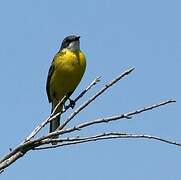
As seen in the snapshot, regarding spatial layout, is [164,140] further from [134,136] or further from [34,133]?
[34,133]

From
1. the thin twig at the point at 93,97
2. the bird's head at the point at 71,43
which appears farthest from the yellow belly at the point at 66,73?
the thin twig at the point at 93,97

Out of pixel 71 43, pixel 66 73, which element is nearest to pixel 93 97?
pixel 66 73

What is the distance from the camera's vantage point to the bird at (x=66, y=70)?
10789 mm

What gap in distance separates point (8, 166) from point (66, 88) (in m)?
7.93

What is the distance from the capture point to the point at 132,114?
136 inches

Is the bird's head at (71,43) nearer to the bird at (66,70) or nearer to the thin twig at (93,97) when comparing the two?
the bird at (66,70)

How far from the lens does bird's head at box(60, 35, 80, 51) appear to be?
1155 cm

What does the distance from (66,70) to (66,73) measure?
6cm

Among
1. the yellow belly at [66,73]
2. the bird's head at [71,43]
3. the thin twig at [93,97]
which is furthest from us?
the bird's head at [71,43]

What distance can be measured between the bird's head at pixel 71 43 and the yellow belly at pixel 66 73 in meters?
0.19

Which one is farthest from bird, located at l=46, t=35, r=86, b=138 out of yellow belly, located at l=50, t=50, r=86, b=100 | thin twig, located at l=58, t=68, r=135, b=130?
thin twig, located at l=58, t=68, r=135, b=130

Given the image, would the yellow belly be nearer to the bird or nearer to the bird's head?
the bird

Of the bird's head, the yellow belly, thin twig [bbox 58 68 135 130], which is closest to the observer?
thin twig [bbox 58 68 135 130]

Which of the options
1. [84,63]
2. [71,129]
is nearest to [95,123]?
[71,129]
